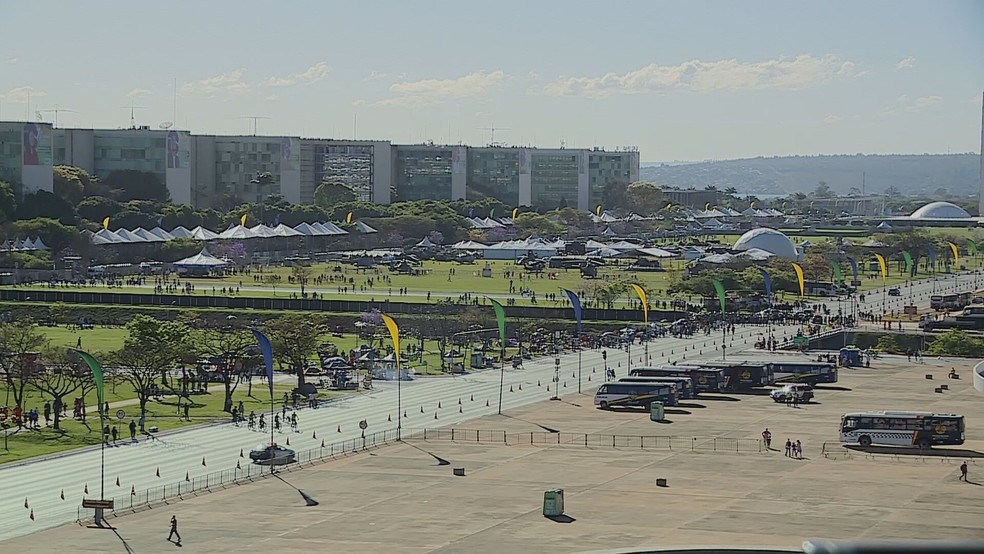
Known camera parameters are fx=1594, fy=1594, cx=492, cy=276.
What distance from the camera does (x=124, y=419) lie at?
137ft

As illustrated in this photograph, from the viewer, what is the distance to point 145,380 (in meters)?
45.2

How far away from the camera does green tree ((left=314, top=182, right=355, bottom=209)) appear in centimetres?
14475

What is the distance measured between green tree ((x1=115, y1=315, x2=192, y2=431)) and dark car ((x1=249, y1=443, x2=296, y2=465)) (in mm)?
8922

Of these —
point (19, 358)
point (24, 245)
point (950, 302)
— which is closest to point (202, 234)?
point (24, 245)

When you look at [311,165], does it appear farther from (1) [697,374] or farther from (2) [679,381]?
(2) [679,381]

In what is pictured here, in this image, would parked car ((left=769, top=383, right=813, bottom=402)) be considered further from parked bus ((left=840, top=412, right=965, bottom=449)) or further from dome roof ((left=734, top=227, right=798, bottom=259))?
dome roof ((left=734, top=227, right=798, bottom=259))

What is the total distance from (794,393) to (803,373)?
355 centimetres

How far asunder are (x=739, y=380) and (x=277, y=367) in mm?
15390

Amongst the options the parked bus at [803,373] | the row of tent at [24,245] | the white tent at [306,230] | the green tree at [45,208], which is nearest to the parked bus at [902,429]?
the parked bus at [803,373]

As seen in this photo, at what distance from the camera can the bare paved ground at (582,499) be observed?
90.0 ft

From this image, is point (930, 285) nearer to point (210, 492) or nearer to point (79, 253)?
point (79, 253)

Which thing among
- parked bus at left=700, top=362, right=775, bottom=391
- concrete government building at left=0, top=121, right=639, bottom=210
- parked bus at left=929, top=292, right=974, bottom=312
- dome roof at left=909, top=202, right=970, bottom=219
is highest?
concrete government building at left=0, top=121, right=639, bottom=210

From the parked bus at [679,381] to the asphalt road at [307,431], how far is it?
1.91 meters

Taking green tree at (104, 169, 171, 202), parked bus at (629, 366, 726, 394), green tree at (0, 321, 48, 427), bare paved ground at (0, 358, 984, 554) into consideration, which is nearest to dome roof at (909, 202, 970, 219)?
green tree at (104, 169, 171, 202)
